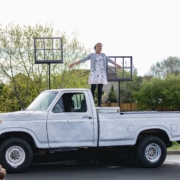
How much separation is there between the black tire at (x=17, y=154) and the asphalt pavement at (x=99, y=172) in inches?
7.4

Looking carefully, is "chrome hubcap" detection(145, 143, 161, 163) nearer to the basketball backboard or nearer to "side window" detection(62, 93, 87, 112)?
"side window" detection(62, 93, 87, 112)

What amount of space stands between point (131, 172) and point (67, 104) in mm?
2047

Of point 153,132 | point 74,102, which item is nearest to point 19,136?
point 74,102

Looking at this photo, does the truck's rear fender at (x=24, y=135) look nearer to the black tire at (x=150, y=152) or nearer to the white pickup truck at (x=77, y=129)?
the white pickup truck at (x=77, y=129)

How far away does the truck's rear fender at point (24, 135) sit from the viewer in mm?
10438

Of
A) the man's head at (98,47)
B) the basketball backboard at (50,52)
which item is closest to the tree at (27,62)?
the basketball backboard at (50,52)

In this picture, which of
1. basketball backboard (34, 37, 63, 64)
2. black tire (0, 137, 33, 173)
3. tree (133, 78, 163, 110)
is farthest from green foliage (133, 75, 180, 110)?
black tire (0, 137, 33, 173)

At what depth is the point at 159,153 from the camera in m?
11.5

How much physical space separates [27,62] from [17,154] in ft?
101

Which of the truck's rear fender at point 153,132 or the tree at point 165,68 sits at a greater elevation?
the tree at point 165,68

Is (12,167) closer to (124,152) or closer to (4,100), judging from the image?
(124,152)

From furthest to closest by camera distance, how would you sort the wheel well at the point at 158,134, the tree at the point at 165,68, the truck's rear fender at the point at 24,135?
the tree at the point at 165,68 → the wheel well at the point at 158,134 → the truck's rear fender at the point at 24,135

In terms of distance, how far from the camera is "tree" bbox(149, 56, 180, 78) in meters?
81.6

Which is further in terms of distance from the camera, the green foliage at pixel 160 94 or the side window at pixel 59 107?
→ the green foliage at pixel 160 94
